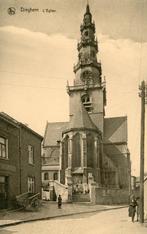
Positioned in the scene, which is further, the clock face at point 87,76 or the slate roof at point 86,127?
the clock face at point 87,76

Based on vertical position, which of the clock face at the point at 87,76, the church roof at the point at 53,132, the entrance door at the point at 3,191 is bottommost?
the entrance door at the point at 3,191

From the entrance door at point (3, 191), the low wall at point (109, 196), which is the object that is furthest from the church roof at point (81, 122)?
the entrance door at point (3, 191)

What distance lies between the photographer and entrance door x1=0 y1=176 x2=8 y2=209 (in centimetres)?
1881

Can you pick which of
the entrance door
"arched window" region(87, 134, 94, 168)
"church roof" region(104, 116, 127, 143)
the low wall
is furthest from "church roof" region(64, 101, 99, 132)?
the entrance door

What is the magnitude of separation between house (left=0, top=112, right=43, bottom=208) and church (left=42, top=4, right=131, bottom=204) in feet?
37.9

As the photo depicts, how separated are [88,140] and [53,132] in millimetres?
14447

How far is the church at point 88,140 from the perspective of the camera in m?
42.4

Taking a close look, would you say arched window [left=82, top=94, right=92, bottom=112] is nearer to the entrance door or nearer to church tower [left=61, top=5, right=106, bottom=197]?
church tower [left=61, top=5, right=106, bottom=197]

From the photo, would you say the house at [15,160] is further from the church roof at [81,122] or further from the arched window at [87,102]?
the arched window at [87,102]

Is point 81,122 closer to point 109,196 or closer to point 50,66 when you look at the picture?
point 109,196

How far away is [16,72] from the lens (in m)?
13.9

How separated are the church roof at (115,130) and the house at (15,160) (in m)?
27.2

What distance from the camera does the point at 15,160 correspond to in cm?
2053

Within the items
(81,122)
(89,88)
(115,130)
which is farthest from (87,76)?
(81,122)
